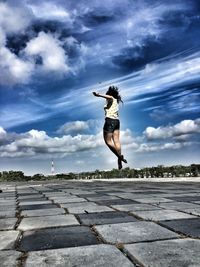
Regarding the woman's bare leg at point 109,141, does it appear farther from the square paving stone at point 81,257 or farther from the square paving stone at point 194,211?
the square paving stone at point 81,257

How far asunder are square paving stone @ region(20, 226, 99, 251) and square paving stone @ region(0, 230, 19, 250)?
71 millimetres

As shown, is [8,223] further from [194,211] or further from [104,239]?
[194,211]

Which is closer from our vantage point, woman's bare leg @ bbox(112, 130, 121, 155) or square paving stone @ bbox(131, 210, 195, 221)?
square paving stone @ bbox(131, 210, 195, 221)

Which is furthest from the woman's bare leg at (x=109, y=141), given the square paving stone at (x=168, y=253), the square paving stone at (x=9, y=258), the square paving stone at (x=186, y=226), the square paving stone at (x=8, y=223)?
the square paving stone at (x=9, y=258)

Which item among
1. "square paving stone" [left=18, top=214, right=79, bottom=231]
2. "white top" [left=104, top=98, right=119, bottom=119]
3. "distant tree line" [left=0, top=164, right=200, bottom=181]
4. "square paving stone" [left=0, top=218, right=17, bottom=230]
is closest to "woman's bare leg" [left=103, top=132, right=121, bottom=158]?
"white top" [left=104, top=98, right=119, bottom=119]

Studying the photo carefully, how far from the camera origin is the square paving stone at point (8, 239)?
246cm

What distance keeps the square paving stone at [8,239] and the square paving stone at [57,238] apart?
0.07 metres

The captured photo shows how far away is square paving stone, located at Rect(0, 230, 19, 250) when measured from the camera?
2.46m

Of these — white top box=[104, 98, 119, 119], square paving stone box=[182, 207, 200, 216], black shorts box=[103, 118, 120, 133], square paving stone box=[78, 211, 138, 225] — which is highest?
white top box=[104, 98, 119, 119]

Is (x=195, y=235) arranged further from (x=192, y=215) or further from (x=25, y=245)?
(x=25, y=245)

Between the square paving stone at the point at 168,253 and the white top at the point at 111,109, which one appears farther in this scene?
the white top at the point at 111,109

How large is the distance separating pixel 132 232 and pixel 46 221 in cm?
110

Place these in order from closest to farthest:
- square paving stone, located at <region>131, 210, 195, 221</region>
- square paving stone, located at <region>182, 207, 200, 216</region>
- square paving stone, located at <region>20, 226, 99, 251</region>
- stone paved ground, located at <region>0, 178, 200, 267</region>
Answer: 1. stone paved ground, located at <region>0, 178, 200, 267</region>
2. square paving stone, located at <region>20, 226, 99, 251</region>
3. square paving stone, located at <region>131, 210, 195, 221</region>
4. square paving stone, located at <region>182, 207, 200, 216</region>

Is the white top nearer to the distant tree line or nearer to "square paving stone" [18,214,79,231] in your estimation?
"square paving stone" [18,214,79,231]
